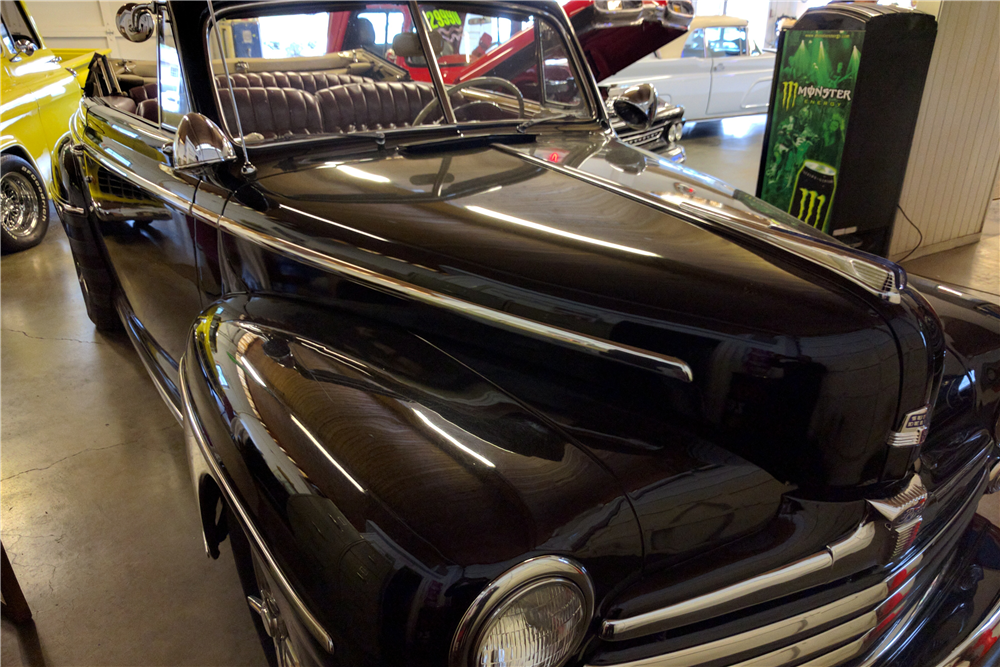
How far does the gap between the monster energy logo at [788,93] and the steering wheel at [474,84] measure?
2786mm

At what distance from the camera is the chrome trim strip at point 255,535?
3.34 ft

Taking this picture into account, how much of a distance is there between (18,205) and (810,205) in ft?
A: 18.3

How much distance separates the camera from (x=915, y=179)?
15.3 ft

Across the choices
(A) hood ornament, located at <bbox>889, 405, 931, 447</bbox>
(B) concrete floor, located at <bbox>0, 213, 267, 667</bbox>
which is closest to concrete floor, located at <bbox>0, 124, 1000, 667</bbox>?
(B) concrete floor, located at <bbox>0, 213, 267, 667</bbox>

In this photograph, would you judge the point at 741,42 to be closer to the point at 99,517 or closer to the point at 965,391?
the point at 965,391

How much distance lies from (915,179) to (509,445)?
4.68 meters

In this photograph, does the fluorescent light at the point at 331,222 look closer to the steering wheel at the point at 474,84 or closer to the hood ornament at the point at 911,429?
the steering wheel at the point at 474,84

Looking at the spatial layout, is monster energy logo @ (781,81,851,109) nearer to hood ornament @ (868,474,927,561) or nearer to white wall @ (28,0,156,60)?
hood ornament @ (868,474,927,561)

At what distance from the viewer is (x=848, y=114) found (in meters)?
4.02

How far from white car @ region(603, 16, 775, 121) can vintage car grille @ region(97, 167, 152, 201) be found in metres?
6.01

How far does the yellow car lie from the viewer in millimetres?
4805

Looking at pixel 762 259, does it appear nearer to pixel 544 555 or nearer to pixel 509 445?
pixel 509 445

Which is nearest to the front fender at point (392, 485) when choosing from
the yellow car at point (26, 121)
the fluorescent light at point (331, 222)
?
the fluorescent light at point (331, 222)

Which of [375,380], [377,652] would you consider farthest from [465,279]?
[377,652]
